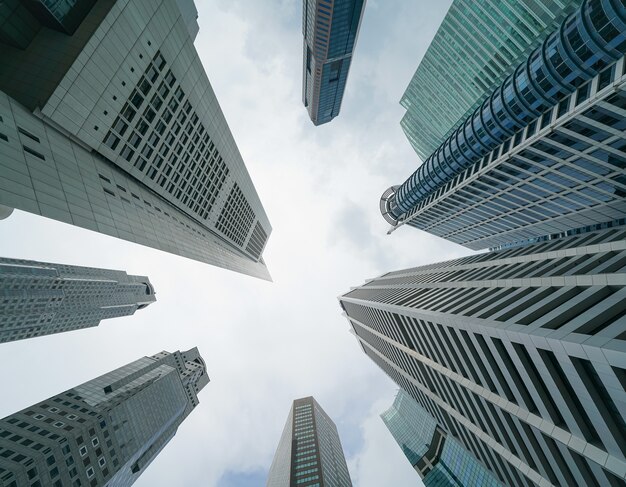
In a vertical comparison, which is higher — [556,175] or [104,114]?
[104,114]

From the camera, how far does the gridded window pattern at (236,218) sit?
2343 inches

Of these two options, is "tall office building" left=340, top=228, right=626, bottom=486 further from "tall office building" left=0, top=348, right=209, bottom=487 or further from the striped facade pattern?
"tall office building" left=0, top=348, right=209, bottom=487

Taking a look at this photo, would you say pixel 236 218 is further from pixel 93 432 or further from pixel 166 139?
pixel 93 432

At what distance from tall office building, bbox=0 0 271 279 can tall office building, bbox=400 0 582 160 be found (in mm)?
65347

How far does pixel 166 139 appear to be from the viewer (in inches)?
1336

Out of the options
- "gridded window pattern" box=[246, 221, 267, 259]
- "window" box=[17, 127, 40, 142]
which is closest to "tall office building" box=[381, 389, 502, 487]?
"gridded window pattern" box=[246, 221, 267, 259]

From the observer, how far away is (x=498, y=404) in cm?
2838

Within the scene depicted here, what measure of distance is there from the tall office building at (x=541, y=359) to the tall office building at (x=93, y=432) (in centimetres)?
7480

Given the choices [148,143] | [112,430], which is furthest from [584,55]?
[112,430]

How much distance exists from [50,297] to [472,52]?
18307 cm

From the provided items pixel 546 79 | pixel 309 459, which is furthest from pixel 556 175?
pixel 309 459

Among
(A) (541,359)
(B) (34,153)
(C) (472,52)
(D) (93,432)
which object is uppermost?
(C) (472,52)

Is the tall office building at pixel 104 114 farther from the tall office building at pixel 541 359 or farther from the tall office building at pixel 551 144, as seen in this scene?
the tall office building at pixel 551 144

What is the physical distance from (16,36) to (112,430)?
3653 inches
